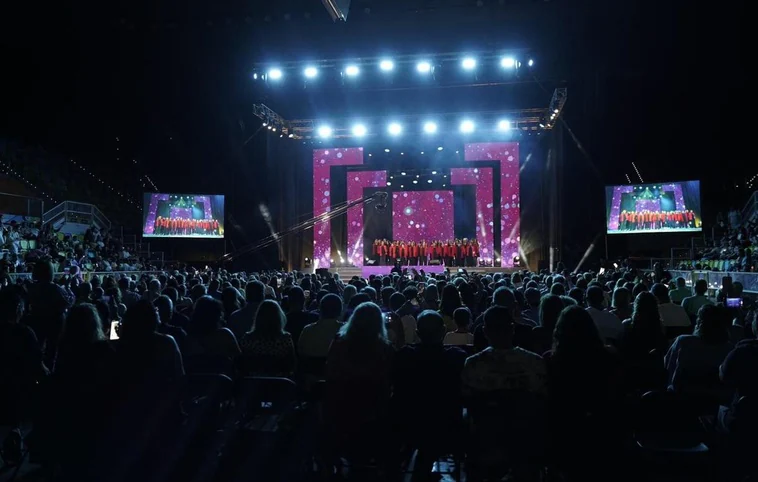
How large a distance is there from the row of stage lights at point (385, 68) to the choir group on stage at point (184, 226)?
664 centimetres

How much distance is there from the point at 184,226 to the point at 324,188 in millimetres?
6011

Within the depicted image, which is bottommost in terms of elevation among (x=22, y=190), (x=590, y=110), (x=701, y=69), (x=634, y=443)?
(x=634, y=443)

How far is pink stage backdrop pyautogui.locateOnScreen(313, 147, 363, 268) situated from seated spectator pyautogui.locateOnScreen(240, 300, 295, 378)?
64.3 ft

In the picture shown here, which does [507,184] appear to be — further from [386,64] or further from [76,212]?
[76,212]

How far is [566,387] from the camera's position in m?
3.03

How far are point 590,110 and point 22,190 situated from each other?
18868 millimetres

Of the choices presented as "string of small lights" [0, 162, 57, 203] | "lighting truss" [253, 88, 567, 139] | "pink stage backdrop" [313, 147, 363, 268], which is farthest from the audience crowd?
"pink stage backdrop" [313, 147, 363, 268]

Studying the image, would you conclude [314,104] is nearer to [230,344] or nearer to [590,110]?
[590,110]

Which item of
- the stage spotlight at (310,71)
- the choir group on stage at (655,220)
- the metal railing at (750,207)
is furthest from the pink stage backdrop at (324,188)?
the metal railing at (750,207)

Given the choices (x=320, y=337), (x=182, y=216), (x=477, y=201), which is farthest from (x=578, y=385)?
(x=477, y=201)

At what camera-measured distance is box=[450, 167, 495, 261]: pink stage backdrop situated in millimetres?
22859

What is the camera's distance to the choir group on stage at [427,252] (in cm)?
2203

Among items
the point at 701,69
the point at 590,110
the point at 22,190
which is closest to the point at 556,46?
the point at 590,110

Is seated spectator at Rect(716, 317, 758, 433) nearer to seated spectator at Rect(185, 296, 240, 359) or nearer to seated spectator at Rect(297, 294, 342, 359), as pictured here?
seated spectator at Rect(297, 294, 342, 359)
